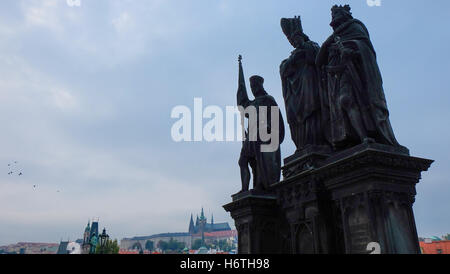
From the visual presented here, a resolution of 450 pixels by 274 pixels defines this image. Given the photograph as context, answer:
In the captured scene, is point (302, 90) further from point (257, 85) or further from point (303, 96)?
point (257, 85)

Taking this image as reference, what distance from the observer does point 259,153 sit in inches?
320

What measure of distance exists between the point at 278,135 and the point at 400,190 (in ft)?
12.4

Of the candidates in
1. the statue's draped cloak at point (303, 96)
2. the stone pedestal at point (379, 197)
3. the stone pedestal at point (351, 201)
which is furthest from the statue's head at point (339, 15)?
the stone pedestal at point (379, 197)

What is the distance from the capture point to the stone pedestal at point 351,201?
178 inches

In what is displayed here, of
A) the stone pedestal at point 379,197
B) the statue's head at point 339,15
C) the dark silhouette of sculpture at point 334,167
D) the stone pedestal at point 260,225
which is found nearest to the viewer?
the stone pedestal at point 379,197

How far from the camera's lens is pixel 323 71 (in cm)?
666

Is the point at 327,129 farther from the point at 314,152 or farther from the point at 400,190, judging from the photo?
the point at 400,190

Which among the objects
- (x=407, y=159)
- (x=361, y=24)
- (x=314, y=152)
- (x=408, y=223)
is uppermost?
(x=361, y=24)

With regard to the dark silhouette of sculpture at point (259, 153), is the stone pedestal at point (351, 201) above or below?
below

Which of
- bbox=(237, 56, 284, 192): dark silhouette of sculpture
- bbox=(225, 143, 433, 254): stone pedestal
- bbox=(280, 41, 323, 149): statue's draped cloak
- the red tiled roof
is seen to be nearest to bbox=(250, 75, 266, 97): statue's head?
bbox=(237, 56, 284, 192): dark silhouette of sculpture

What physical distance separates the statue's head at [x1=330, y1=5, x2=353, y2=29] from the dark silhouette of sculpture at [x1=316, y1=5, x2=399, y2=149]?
18mm

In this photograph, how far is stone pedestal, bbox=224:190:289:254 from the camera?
22.8ft

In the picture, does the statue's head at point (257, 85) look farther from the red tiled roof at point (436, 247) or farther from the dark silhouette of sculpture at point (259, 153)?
the red tiled roof at point (436, 247)
